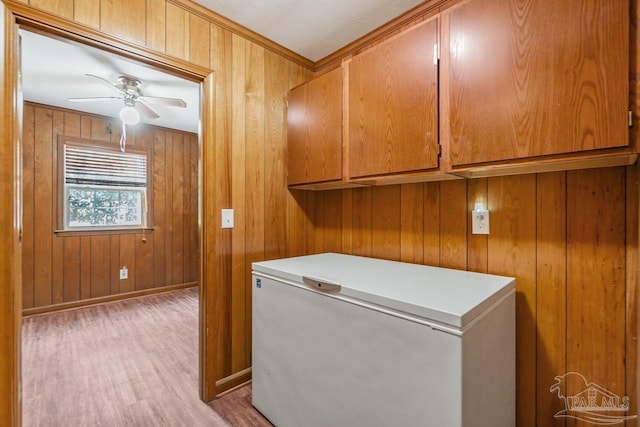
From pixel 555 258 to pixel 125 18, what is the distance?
2.36m

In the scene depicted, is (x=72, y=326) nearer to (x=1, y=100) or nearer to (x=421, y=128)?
(x=1, y=100)

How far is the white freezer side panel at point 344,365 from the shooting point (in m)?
0.88

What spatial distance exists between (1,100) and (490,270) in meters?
2.28

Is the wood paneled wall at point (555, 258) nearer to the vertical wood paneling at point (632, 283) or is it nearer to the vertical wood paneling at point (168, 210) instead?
the vertical wood paneling at point (632, 283)

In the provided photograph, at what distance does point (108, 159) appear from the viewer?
3.69 m

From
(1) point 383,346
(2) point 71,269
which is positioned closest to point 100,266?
(2) point 71,269

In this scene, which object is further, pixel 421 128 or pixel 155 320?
pixel 155 320

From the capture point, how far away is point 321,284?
4.00ft

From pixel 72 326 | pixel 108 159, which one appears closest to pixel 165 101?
pixel 108 159

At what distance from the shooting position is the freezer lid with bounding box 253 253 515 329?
894 millimetres

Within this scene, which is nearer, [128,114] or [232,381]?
[232,381]

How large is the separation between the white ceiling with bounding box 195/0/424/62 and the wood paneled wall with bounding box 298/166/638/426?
1079 mm

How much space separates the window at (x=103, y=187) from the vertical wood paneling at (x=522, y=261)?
13.8ft

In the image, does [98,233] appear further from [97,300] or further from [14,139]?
[14,139]
